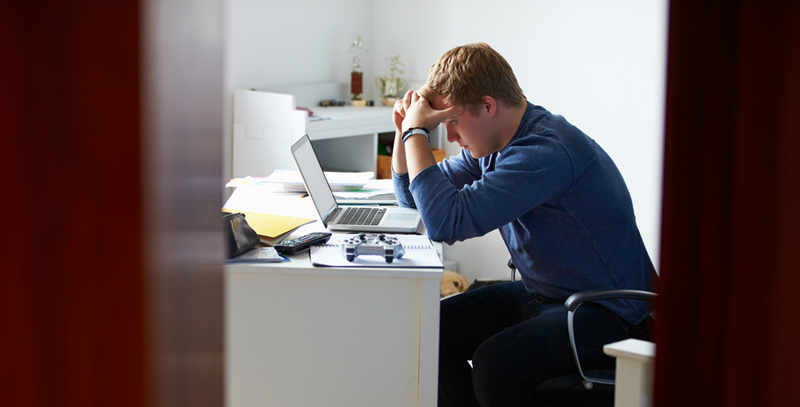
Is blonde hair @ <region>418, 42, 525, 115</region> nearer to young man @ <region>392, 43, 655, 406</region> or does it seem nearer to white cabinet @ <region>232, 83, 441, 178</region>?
young man @ <region>392, 43, 655, 406</region>

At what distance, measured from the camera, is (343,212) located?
1856 mm

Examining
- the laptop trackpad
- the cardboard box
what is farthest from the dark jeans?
the cardboard box

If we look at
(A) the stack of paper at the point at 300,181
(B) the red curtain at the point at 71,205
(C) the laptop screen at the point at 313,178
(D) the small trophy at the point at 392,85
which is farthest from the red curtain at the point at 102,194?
(D) the small trophy at the point at 392,85

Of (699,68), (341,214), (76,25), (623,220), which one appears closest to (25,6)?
(76,25)

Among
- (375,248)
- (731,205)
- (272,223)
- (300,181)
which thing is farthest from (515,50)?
(731,205)

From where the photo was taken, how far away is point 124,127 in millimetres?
112

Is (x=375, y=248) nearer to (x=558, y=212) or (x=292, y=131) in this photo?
(x=558, y=212)

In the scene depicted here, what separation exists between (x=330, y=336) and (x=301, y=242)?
0.75 ft

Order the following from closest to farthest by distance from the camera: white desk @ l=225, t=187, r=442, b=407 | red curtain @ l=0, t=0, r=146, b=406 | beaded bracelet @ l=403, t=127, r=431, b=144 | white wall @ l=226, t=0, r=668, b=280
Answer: red curtain @ l=0, t=0, r=146, b=406, white desk @ l=225, t=187, r=442, b=407, beaded bracelet @ l=403, t=127, r=431, b=144, white wall @ l=226, t=0, r=668, b=280

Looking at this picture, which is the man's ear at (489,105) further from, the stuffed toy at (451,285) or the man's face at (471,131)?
the stuffed toy at (451,285)

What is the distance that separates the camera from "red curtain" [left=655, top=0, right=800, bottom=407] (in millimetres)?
142

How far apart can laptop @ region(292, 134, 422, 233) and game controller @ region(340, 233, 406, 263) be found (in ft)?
0.52

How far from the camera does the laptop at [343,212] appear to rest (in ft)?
5.66

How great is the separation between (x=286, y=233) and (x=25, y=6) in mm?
1562
